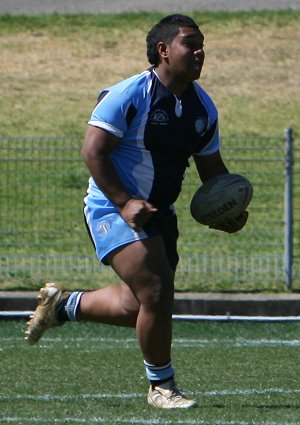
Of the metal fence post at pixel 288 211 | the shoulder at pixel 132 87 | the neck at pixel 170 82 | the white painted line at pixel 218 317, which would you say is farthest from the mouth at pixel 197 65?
the metal fence post at pixel 288 211

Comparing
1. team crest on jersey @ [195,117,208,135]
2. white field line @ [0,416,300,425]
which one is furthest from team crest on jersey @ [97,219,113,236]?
white field line @ [0,416,300,425]

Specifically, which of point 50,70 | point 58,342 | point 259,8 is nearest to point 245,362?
point 58,342

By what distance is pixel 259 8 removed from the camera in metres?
21.8

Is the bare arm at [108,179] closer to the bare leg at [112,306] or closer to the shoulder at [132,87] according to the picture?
the shoulder at [132,87]

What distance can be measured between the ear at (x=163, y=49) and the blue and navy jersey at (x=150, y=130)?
9 centimetres

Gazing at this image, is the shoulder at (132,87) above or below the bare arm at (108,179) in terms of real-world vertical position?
above

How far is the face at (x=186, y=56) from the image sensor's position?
21.0 feet

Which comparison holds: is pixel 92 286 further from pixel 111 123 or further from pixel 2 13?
pixel 2 13

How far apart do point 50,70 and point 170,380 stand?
13556 millimetres

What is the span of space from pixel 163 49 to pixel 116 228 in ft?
2.96

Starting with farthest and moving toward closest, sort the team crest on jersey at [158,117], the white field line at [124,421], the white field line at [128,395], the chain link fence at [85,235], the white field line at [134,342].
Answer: the chain link fence at [85,235], the white field line at [134,342], the white field line at [128,395], the team crest on jersey at [158,117], the white field line at [124,421]

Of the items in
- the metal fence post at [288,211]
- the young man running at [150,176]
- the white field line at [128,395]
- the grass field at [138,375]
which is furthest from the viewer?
the metal fence post at [288,211]

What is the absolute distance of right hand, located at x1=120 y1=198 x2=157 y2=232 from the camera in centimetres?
621

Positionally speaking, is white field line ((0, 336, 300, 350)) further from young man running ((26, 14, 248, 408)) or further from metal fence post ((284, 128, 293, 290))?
young man running ((26, 14, 248, 408))
